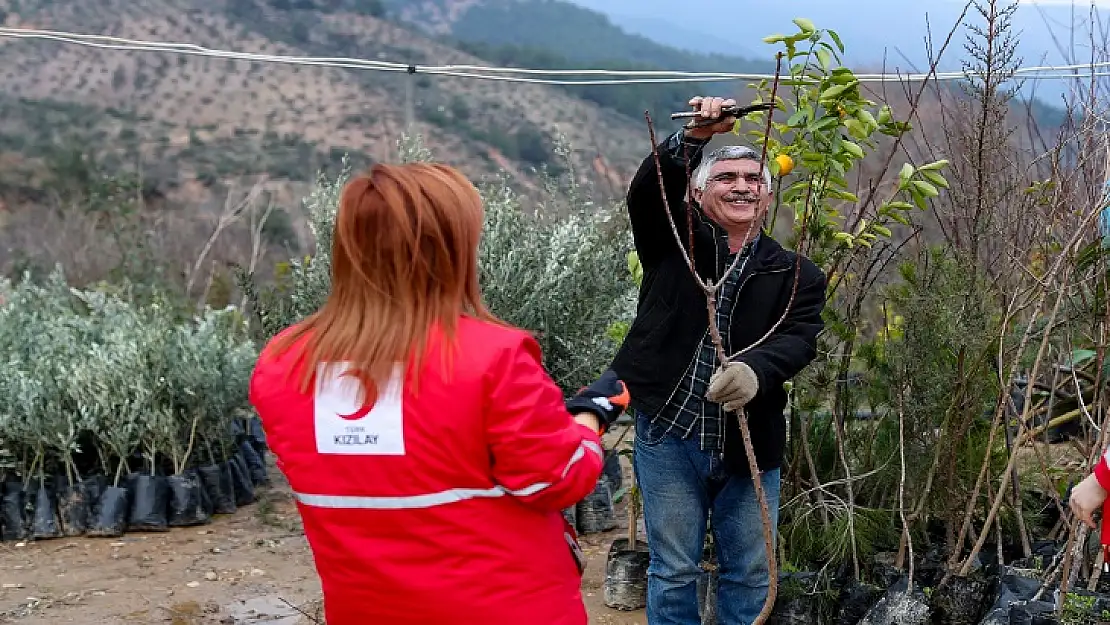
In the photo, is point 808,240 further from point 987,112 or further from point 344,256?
point 344,256

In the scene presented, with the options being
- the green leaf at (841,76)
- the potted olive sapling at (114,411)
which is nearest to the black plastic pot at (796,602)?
the green leaf at (841,76)

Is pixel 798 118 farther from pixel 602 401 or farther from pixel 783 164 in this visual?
pixel 602 401

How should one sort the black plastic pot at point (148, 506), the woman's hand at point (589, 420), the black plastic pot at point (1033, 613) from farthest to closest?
the black plastic pot at point (148, 506), the black plastic pot at point (1033, 613), the woman's hand at point (589, 420)

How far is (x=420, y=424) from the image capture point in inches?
69.3

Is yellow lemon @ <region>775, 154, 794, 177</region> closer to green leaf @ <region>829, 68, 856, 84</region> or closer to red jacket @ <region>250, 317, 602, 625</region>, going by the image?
green leaf @ <region>829, 68, 856, 84</region>

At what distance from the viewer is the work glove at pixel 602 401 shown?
197cm

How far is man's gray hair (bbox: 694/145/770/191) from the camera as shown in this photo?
287 centimetres

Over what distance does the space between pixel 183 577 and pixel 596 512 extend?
1709mm

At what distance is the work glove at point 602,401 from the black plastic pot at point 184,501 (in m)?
3.71

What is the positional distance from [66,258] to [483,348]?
38.3 feet

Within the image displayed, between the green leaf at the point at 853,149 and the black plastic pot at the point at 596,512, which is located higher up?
the green leaf at the point at 853,149

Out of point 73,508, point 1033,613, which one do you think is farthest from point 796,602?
point 73,508

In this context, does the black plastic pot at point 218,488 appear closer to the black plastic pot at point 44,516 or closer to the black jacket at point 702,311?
the black plastic pot at point 44,516

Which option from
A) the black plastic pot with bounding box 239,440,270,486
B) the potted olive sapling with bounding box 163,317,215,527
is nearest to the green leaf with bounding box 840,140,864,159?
the potted olive sapling with bounding box 163,317,215,527
